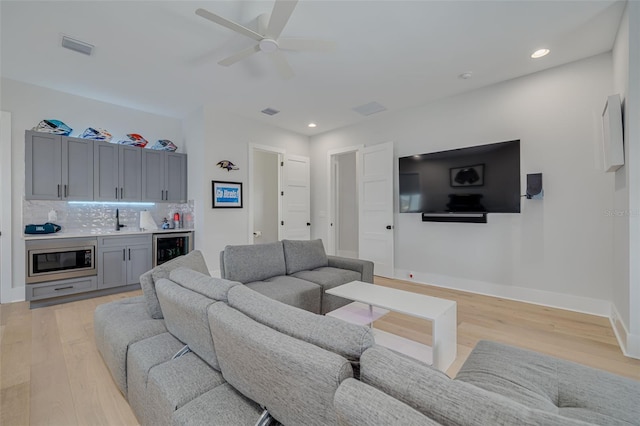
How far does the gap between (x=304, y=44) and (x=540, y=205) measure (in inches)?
131

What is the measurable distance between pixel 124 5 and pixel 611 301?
549cm

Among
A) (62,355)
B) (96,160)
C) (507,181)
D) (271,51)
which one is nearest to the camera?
(62,355)

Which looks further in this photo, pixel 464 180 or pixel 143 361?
pixel 464 180

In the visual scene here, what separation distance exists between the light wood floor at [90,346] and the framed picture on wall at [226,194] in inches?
79.0

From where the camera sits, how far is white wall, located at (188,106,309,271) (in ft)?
14.5

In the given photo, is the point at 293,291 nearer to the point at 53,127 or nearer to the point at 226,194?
the point at 226,194

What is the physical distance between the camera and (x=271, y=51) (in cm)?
257

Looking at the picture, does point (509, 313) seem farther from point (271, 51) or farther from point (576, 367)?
point (271, 51)

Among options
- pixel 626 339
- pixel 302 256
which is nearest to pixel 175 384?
pixel 302 256

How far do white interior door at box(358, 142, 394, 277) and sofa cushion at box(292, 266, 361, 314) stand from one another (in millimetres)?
1543

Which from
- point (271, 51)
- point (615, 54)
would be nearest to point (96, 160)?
point (271, 51)

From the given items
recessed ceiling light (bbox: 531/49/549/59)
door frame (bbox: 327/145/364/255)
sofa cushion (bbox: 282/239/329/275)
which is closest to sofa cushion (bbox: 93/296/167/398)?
sofa cushion (bbox: 282/239/329/275)

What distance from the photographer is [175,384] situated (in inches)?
46.1

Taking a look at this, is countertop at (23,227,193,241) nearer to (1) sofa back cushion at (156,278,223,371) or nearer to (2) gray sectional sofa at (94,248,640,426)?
(2) gray sectional sofa at (94,248,640,426)
